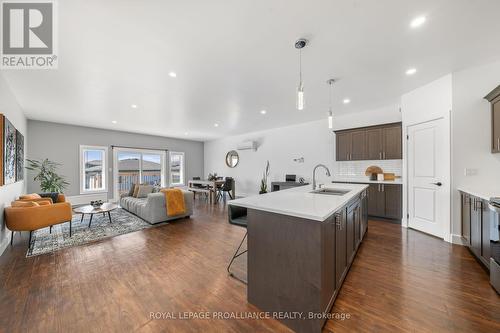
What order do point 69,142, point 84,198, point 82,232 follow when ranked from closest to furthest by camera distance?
point 82,232
point 69,142
point 84,198

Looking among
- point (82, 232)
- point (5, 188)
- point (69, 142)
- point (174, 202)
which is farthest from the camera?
point (69, 142)

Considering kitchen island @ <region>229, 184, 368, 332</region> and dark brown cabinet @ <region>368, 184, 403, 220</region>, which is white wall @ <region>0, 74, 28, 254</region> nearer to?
kitchen island @ <region>229, 184, 368, 332</region>

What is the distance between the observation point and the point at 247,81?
308 centimetres

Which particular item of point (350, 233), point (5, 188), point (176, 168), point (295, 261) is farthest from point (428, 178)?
point (176, 168)

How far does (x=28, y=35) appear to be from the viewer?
Result: 6.66ft

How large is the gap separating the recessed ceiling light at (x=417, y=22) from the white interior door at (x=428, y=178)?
6.60ft

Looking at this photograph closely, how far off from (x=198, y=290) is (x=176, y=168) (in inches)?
299

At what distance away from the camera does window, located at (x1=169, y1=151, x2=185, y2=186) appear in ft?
28.1

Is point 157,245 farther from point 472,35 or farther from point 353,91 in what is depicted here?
point 472,35

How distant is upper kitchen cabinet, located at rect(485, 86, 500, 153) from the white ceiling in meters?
0.51

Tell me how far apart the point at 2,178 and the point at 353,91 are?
5.94 m

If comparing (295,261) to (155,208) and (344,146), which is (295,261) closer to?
(155,208)

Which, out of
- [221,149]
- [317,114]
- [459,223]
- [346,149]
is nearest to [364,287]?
[459,223]

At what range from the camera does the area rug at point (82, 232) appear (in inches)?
115
